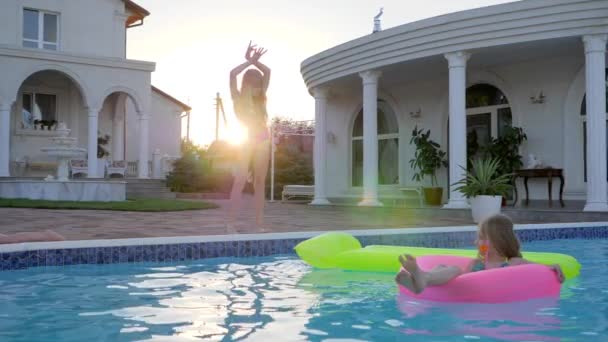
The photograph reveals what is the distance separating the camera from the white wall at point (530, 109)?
37.9 feet

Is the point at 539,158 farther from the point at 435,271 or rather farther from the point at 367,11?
the point at 435,271

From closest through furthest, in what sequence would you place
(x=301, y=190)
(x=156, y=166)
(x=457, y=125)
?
(x=457, y=125), (x=301, y=190), (x=156, y=166)

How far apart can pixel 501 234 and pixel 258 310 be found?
1.49 meters

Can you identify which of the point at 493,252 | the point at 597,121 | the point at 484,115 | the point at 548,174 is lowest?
the point at 493,252

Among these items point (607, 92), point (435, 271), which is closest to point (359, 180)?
point (607, 92)

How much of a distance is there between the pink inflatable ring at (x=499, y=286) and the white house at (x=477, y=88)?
6658 millimetres

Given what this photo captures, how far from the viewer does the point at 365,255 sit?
4816 millimetres

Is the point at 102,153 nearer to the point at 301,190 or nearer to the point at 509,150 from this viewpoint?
the point at 301,190

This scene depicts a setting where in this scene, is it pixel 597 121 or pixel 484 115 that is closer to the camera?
pixel 597 121

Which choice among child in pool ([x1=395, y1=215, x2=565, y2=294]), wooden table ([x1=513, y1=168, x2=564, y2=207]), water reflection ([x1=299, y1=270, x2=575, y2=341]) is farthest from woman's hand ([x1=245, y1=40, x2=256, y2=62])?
wooden table ([x1=513, y1=168, x2=564, y2=207])

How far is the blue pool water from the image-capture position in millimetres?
2844

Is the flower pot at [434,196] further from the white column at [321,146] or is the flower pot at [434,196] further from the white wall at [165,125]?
the white wall at [165,125]

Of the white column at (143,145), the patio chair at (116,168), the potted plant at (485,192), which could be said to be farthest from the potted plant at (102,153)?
the potted plant at (485,192)

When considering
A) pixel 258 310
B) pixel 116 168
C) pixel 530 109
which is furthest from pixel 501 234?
pixel 116 168
